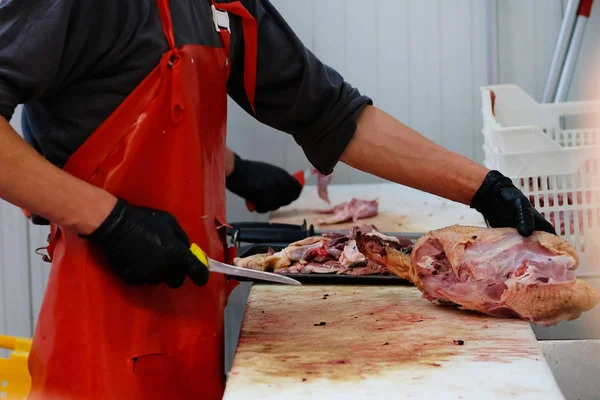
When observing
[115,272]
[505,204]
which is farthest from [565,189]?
[115,272]

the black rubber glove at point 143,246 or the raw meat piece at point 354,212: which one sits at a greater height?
the black rubber glove at point 143,246

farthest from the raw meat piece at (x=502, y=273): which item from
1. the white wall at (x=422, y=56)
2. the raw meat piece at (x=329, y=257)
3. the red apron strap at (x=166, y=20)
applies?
the white wall at (x=422, y=56)

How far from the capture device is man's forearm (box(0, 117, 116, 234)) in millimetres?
1774

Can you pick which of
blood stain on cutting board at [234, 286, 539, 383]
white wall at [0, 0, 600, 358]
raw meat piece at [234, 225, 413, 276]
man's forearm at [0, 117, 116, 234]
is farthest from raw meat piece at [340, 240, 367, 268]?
white wall at [0, 0, 600, 358]

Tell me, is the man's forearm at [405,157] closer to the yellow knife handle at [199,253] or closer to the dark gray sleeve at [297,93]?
the dark gray sleeve at [297,93]

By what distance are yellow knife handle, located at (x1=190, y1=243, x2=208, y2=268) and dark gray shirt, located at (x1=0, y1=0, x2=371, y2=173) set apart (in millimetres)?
385

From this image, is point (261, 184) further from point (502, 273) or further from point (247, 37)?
point (502, 273)

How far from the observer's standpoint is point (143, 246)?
1883 millimetres

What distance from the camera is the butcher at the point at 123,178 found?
1813mm

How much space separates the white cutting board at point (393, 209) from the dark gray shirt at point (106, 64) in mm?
1173

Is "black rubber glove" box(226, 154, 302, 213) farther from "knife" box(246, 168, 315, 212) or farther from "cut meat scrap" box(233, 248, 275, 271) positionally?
"cut meat scrap" box(233, 248, 275, 271)

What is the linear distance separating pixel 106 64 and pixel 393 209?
2212mm

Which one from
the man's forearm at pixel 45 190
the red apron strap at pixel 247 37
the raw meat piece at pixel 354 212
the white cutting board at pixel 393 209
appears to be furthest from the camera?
the raw meat piece at pixel 354 212

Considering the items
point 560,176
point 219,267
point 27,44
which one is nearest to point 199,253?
point 219,267
